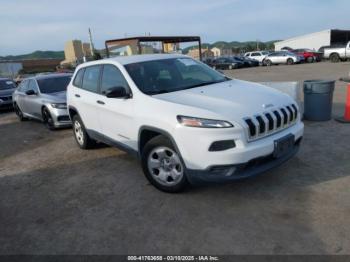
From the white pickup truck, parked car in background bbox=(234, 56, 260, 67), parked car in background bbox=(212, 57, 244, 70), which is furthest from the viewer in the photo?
parked car in background bbox=(234, 56, 260, 67)

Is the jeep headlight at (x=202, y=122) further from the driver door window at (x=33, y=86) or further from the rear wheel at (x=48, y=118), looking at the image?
the driver door window at (x=33, y=86)

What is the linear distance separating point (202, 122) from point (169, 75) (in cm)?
147

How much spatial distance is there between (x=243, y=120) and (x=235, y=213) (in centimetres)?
103

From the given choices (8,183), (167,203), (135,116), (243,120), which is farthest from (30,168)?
(243,120)

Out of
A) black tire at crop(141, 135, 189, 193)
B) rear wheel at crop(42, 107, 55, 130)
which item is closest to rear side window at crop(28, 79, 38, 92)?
rear wheel at crop(42, 107, 55, 130)

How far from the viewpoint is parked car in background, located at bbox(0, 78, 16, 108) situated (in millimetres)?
14047

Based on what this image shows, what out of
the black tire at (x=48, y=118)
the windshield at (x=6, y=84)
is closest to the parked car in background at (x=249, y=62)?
the windshield at (x=6, y=84)

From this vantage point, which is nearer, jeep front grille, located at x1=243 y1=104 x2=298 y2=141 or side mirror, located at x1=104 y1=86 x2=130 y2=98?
jeep front grille, located at x1=243 y1=104 x2=298 y2=141

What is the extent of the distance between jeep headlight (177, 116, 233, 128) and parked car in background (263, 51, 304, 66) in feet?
106

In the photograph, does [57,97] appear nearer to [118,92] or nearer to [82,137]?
[82,137]

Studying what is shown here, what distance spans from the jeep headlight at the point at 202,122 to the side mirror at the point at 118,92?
3.65 feet

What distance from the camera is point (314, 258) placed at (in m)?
2.92

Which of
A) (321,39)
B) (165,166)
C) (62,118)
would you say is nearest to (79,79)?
(62,118)

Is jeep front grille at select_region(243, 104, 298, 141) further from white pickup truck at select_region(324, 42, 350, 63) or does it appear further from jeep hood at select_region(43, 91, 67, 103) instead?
white pickup truck at select_region(324, 42, 350, 63)
